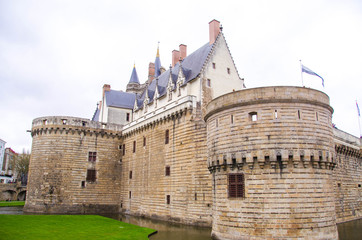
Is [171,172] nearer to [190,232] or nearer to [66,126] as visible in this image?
[190,232]

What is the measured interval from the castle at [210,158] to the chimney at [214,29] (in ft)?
0.49

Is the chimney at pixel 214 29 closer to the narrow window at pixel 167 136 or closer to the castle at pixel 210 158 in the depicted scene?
the castle at pixel 210 158

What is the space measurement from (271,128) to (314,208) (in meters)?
4.93

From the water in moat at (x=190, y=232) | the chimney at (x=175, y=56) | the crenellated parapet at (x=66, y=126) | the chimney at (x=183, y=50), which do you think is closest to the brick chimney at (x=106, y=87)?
the crenellated parapet at (x=66, y=126)

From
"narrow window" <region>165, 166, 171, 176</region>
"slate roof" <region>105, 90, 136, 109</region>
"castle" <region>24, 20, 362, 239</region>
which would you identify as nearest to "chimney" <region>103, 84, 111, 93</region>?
"castle" <region>24, 20, 362, 239</region>

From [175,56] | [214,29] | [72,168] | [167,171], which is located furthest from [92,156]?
[214,29]

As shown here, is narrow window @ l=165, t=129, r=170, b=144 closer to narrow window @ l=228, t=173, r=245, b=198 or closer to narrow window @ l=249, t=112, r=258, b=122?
narrow window @ l=228, t=173, r=245, b=198

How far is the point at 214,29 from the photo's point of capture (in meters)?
32.9

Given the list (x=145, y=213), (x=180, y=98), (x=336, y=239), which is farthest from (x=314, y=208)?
(x=145, y=213)

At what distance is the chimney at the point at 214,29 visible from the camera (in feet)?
108

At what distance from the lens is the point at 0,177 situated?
77.8 m

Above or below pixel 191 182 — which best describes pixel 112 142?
above

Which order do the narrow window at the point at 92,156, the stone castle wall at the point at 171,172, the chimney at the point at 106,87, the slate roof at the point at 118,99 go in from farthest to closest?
the chimney at the point at 106,87 → the slate roof at the point at 118,99 → the narrow window at the point at 92,156 → the stone castle wall at the point at 171,172

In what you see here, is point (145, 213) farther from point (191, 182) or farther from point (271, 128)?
point (271, 128)
